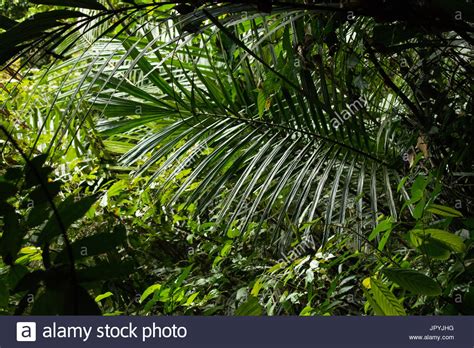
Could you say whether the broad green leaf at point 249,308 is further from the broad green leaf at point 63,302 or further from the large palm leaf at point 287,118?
the broad green leaf at point 63,302

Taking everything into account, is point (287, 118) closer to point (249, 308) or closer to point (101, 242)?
point (249, 308)

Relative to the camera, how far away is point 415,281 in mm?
843

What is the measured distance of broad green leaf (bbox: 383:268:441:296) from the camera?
2.76 feet

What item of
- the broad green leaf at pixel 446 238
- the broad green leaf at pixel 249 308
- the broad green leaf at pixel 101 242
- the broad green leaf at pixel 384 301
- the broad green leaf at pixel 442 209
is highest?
the broad green leaf at pixel 101 242

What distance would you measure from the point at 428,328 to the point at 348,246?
84cm

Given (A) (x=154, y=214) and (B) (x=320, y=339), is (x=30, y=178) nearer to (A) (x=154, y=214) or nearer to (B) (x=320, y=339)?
(B) (x=320, y=339)

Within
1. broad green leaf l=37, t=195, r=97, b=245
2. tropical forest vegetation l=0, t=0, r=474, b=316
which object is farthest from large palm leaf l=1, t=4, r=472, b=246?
broad green leaf l=37, t=195, r=97, b=245

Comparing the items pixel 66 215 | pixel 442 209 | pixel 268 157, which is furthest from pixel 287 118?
pixel 66 215

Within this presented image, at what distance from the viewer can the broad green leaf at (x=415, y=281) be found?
840 millimetres

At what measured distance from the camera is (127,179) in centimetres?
194

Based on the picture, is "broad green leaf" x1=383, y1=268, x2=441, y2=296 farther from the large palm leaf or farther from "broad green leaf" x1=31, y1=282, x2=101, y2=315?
"broad green leaf" x1=31, y1=282, x2=101, y2=315

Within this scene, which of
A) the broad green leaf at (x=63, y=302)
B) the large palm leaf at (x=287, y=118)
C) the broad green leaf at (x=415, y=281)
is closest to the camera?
the broad green leaf at (x=63, y=302)

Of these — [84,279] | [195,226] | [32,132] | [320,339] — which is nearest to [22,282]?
[84,279]

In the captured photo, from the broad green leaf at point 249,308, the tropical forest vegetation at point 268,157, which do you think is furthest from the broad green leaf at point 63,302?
the broad green leaf at point 249,308
